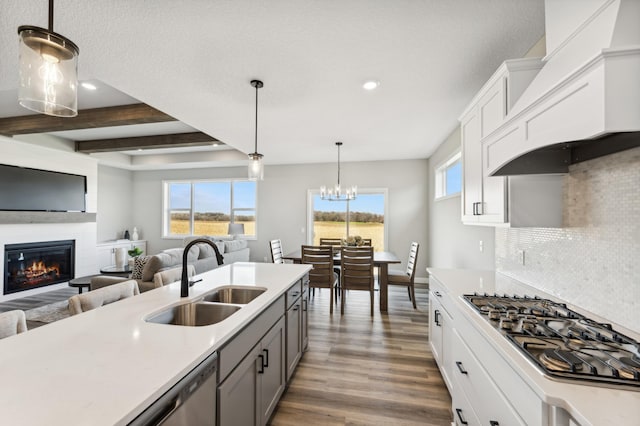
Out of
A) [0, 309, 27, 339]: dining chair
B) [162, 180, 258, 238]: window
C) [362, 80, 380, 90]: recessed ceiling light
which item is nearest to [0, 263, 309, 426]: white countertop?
[0, 309, 27, 339]: dining chair

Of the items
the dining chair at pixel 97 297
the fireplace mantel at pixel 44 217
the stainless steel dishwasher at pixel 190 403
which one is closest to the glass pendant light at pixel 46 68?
the dining chair at pixel 97 297

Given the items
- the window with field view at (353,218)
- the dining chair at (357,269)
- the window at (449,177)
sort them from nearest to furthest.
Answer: the dining chair at (357,269)
the window at (449,177)
the window with field view at (353,218)

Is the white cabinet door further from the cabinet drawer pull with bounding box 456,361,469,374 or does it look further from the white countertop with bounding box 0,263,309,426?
the white countertop with bounding box 0,263,309,426

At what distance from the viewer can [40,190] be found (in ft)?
16.1

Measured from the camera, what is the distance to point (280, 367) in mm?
1935

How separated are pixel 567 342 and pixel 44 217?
280 inches

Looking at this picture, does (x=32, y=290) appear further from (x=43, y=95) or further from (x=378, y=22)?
(x=378, y=22)

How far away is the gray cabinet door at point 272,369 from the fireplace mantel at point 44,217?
542 cm

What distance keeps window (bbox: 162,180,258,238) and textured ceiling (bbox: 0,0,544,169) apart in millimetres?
3700

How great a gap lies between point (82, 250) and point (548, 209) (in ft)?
24.6

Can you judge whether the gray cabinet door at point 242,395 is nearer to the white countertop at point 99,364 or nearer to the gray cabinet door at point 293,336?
the white countertop at point 99,364

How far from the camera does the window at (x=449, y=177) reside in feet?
13.5

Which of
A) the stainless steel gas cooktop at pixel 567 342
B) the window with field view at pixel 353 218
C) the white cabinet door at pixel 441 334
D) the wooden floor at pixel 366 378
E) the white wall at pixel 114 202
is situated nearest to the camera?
the stainless steel gas cooktop at pixel 567 342

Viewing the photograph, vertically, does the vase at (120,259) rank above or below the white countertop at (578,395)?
below
